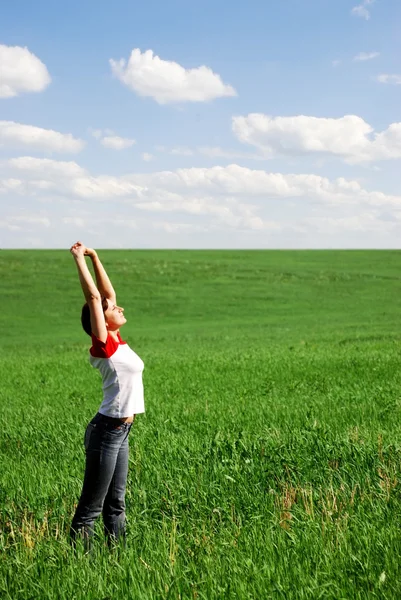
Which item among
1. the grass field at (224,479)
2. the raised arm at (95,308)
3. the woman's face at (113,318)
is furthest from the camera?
the woman's face at (113,318)

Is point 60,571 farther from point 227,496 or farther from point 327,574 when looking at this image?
point 227,496

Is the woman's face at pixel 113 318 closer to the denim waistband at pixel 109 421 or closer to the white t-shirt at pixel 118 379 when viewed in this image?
the white t-shirt at pixel 118 379

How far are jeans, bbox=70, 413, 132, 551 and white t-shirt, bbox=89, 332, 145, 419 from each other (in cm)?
12

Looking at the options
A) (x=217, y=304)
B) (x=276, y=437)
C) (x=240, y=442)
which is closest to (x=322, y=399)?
(x=276, y=437)

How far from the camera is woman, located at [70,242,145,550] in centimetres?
535

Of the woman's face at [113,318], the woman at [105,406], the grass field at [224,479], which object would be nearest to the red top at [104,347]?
the woman at [105,406]

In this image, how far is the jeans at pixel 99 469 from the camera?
5.37m

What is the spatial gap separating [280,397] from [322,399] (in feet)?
3.40

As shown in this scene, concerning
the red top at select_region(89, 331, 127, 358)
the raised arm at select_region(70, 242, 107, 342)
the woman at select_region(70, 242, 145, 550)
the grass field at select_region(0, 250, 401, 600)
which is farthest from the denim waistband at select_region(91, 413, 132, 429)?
the grass field at select_region(0, 250, 401, 600)

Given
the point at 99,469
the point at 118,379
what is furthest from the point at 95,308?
the point at 99,469

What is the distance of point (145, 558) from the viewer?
16.2ft

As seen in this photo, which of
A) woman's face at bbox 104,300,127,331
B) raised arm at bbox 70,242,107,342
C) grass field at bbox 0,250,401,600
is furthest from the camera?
woman's face at bbox 104,300,127,331

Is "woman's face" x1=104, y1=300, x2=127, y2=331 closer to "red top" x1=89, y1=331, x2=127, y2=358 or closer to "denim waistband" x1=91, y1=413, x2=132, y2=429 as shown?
"red top" x1=89, y1=331, x2=127, y2=358

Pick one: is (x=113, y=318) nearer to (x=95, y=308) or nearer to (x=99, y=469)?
(x=95, y=308)
